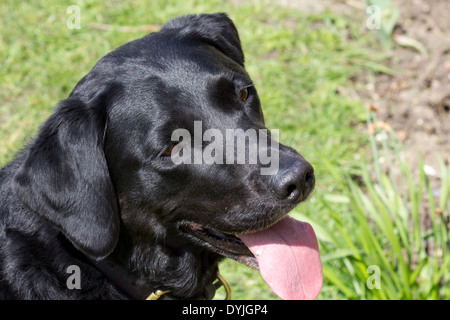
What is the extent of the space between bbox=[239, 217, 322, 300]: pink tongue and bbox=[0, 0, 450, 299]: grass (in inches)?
31.2

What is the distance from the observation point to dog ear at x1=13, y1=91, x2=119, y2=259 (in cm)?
254

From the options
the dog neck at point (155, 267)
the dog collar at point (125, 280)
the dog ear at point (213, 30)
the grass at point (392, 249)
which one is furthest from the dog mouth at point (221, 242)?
the dog ear at point (213, 30)

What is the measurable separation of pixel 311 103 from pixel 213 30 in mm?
2329

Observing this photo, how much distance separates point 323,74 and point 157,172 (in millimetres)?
3241

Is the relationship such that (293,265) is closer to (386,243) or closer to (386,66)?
(386,243)

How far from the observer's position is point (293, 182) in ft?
8.13

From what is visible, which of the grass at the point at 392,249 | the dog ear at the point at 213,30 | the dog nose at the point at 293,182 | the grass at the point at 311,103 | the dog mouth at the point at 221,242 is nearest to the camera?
the dog nose at the point at 293,182

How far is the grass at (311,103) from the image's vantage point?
3641 millimetres

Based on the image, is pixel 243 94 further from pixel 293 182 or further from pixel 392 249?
pixel 392 249

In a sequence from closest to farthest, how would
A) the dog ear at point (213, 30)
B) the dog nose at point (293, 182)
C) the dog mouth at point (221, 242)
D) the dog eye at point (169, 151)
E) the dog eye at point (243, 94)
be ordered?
the dog nose at point (293, 182)
the dog eye at point (169, 151)
the dog mouth at point (221, 242)
the dog eye at point (243, 94)
the dog ear at point (213, 30)

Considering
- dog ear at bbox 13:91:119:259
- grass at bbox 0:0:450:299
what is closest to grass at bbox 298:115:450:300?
grass at bbox 0:0:450:299

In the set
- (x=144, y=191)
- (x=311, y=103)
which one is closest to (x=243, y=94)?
(x=144, y=191)

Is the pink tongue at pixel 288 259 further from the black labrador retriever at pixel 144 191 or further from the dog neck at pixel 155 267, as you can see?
the dog neck at pixel 155 267
